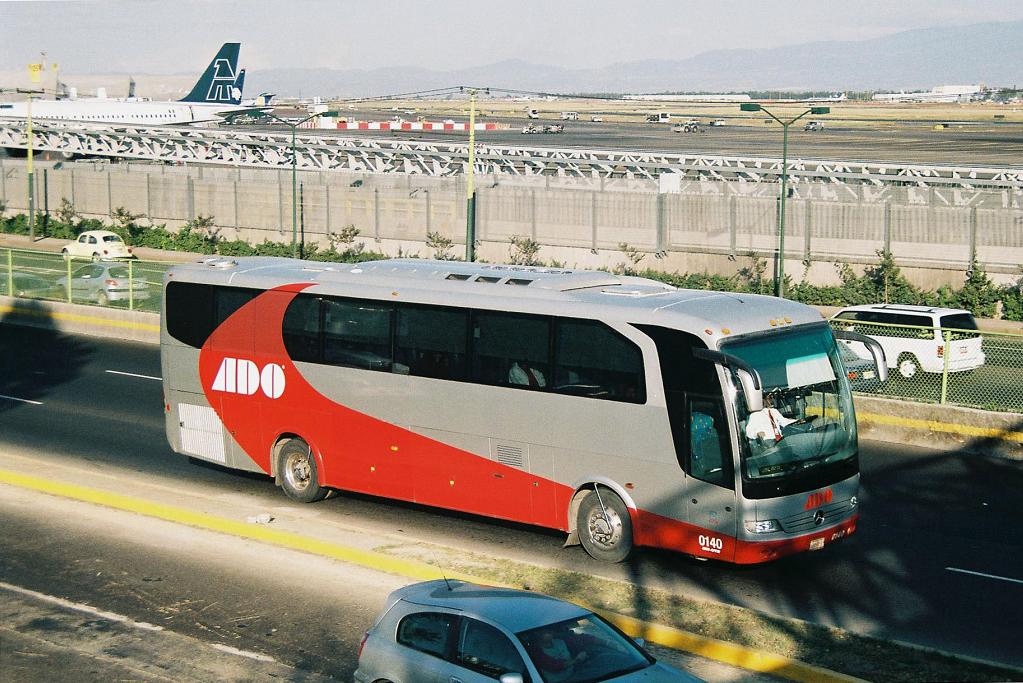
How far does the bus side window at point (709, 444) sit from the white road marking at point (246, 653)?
16.7 ft

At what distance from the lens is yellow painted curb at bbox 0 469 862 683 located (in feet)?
37.2

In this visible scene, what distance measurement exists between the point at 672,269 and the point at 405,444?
2953 cm

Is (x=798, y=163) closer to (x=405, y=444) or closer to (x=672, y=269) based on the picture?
(x=672, y=269)

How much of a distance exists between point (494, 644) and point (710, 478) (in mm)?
5500

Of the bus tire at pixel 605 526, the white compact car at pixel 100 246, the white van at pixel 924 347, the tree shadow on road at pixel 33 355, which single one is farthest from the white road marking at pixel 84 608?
the white compact car at pixel 100 246

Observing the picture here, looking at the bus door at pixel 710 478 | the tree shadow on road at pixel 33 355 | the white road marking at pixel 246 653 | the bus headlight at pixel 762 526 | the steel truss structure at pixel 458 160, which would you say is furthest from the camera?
the steel truss structure at pixel 458 160

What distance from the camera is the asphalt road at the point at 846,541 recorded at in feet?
43.3

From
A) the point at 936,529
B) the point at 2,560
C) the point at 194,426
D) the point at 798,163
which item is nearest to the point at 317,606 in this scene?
the point at 2,560

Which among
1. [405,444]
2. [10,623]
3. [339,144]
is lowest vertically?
[10,623]

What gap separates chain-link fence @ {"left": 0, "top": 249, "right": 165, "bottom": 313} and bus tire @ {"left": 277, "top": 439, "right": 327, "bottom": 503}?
1626 cm

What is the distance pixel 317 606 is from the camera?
44.4 feet

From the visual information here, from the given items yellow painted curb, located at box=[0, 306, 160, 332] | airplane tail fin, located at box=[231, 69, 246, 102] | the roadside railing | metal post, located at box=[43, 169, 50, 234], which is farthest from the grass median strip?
airplane tail fin, located at box=[231, 69, 246, 102]

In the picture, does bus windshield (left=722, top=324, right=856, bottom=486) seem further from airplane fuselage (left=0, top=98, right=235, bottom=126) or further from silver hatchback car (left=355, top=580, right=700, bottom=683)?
airplane fuselage (left=0, top=98, right=235, bottom=126)

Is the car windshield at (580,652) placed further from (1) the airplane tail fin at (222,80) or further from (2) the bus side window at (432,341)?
(1) the airplane tail fin at (222,80)
